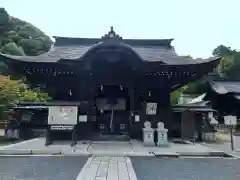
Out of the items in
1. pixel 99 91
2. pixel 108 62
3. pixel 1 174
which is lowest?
pixel 1 174

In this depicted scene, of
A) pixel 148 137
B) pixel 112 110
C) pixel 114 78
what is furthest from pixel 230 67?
pixel 148 137

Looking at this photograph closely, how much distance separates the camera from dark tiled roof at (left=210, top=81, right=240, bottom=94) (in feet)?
96.7

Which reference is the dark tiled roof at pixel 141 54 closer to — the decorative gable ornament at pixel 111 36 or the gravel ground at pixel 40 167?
the decorative gable ornament at pixel 111 36

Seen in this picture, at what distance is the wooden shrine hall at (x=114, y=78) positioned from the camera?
14.5 meters

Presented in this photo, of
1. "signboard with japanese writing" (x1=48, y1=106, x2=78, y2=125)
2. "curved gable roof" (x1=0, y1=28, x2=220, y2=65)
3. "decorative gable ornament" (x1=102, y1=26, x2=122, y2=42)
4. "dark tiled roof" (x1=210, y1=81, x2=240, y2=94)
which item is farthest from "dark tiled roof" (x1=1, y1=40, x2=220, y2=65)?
"dark tiled roof" (x1=210, y1=81, x2=240, y2=94)

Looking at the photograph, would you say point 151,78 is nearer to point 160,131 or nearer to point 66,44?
point 160,131

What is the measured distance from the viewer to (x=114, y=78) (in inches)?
615

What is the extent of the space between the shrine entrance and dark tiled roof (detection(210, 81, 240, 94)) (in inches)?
608

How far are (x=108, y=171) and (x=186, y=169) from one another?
2.31 m

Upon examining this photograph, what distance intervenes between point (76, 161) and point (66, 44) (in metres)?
12.2

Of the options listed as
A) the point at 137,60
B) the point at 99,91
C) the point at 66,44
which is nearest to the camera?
the point at 137,60

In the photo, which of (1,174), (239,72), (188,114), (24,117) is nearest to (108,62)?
(188,114)

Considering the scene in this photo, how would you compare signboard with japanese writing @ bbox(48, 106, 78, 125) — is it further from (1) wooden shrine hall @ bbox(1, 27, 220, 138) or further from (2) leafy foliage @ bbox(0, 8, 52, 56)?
(2) leafy foliage @ bbox(0, 8, 52, 56)

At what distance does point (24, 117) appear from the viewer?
17.7m
